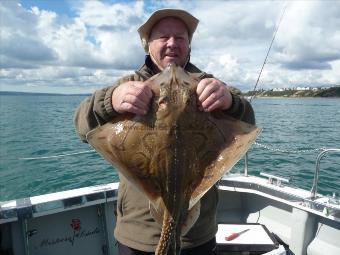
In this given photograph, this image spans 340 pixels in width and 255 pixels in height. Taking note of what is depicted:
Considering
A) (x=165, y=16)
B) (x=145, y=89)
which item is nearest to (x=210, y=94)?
(x=145, y=89)

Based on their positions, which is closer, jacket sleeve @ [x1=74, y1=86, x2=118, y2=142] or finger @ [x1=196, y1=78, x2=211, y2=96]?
finger @ [x1=196, y1=78, x2=211, y2=96]

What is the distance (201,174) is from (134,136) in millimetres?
569

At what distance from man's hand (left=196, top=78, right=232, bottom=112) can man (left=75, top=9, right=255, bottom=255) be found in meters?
0.02

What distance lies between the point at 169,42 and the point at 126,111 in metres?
0.93

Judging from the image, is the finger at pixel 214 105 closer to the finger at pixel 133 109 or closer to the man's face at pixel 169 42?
the finger at pixel 133 109

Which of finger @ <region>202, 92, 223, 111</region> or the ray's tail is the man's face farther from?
the ray's tail

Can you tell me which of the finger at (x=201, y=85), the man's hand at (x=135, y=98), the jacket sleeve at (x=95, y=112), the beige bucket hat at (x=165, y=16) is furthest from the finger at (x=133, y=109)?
the beige bucket hat at (x=165, y=16)

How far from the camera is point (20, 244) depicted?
21.1 feet

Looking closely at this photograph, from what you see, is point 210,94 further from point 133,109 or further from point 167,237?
point 167,237

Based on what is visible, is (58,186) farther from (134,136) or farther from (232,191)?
(134,136)

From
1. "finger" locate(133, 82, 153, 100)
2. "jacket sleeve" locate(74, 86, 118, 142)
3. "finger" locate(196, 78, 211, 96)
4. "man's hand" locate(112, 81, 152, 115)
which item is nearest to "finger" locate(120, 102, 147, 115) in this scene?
"man's hand" locate(112, 81, 152, 115)

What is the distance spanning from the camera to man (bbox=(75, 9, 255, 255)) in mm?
2964

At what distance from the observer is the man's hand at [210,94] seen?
8.79 ft

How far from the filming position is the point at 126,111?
9.08 feet
